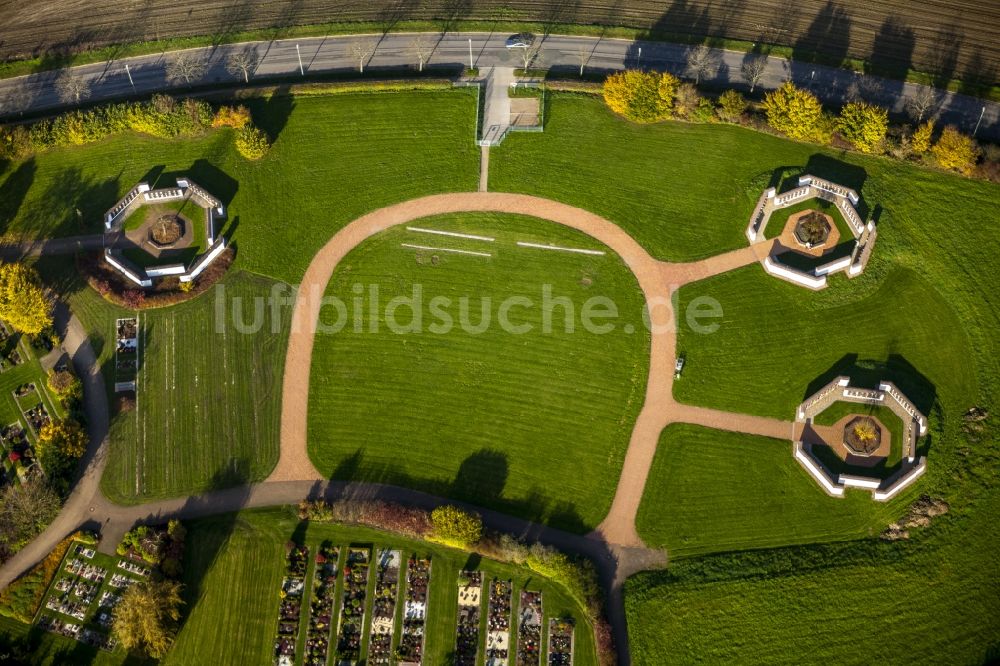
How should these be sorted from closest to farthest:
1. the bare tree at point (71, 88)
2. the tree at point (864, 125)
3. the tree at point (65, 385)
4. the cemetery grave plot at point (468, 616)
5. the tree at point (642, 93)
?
the cemetery grave plot at point (468, 616) → the tree at point (65, 385) → the tree at point (864, 125) → the tree at point (642, 93) → the bare tree at point (71, 88)

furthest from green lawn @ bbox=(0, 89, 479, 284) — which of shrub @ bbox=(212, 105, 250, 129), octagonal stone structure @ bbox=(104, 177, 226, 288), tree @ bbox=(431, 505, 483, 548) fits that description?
tree @ bbox=(431, 505, 483, 548)

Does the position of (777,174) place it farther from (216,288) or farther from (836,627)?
(216,288)

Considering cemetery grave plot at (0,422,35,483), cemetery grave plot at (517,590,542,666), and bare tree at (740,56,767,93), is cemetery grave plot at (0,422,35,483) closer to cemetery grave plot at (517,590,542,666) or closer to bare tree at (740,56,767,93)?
cemetery grave plot at (517,590,542,666)

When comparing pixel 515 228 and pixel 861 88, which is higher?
pixel 861 88

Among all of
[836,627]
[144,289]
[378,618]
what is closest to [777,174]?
[836,627]

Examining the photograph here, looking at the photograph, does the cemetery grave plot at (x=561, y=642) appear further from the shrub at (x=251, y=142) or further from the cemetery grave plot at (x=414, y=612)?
the shrub at (x=251, y=142)

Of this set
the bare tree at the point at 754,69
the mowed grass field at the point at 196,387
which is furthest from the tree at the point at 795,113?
the mowed grass field at the point at 196,387

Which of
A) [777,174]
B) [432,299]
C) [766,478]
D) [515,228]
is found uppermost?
[777,174]

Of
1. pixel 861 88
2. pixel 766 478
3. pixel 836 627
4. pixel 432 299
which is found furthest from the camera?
pixel 861 88
